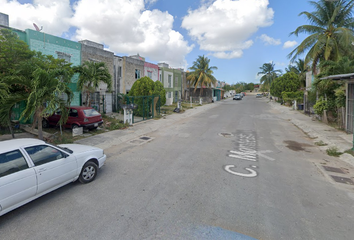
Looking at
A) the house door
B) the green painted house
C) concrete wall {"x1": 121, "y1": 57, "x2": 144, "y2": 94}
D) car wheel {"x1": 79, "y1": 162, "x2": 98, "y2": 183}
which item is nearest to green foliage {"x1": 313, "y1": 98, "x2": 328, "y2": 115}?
car wheel {"x1": 79, "y1": 162, "x2": 98, "y2": 183}

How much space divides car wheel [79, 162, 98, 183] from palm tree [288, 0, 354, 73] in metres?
18.7

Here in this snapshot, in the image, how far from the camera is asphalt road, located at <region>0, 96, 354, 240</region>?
332 centimetres

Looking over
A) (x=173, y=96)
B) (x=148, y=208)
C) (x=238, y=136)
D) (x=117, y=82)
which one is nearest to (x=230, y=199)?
(x=148, y=208)

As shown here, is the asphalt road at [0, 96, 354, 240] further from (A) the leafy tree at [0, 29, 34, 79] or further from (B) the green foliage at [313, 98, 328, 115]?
(B) the green foliage at [313, 98, 328, 115]

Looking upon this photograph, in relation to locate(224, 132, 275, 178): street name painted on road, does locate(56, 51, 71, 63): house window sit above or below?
above

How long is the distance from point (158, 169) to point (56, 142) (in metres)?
5.64

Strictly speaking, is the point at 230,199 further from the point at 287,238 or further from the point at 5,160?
the point at 5,160

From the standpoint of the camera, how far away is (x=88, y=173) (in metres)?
5.13

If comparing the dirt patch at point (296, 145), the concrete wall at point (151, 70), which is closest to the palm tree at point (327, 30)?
the dirt patch at point (296, 145)

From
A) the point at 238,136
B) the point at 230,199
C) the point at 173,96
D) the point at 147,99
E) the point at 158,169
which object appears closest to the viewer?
the point at 230,199

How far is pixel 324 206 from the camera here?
4117mm

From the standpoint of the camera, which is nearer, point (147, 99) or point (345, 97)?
point (345, 97)

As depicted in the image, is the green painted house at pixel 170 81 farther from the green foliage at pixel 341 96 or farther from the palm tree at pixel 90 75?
the green foliage at pixel 341 96

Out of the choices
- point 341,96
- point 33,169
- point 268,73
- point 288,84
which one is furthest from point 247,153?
point 268,73
